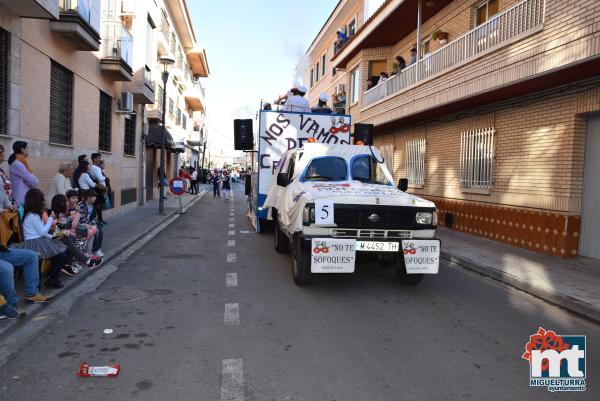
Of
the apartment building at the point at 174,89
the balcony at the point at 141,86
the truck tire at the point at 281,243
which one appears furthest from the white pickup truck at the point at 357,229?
the balcony at the point at 141,86

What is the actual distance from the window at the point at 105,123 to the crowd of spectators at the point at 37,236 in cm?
728

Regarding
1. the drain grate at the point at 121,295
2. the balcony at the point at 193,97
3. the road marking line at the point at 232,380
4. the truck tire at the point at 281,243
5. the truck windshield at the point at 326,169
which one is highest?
the balcony at the point at 193,97

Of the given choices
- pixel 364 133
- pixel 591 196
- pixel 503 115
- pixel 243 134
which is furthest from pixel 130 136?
pixel 591 196

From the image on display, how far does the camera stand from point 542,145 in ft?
33.8

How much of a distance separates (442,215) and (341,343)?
10.8 meters

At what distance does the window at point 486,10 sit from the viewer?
12477 mm

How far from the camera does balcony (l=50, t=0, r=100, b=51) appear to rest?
34.5ft

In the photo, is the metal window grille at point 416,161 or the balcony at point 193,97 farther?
the balcony at point 193,97

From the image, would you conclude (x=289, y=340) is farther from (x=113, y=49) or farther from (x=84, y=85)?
(x=113, y=49)

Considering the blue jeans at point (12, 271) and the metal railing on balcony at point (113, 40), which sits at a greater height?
the metal railing on balcony at point (113, 40)

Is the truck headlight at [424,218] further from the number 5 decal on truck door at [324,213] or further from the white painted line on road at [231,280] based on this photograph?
the white painted line on road at [231,280]

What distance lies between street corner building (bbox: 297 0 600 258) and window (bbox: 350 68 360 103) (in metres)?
3.13

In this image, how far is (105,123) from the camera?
1567 cm

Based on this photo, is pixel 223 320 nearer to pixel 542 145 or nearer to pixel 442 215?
pixel 542 145
